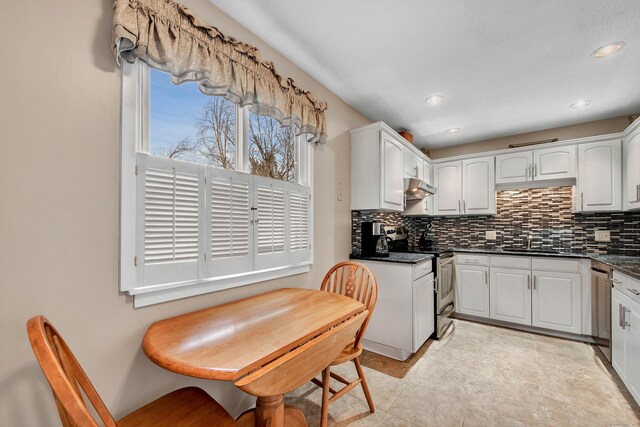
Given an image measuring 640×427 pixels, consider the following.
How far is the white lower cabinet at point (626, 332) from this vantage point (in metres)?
1.77

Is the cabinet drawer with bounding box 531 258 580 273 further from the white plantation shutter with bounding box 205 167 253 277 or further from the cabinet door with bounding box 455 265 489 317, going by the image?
the white plantation shutter with bounding box 205 167 253 277

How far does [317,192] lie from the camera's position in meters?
2.42

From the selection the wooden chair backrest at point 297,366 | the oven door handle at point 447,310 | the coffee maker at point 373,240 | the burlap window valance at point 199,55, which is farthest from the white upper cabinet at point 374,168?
the wooden chair backrest at point 297,366

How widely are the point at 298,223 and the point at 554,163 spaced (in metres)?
3.30

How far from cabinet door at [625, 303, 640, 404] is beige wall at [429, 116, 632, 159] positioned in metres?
2.39

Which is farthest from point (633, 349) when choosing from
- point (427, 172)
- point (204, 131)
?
point (204, 131)

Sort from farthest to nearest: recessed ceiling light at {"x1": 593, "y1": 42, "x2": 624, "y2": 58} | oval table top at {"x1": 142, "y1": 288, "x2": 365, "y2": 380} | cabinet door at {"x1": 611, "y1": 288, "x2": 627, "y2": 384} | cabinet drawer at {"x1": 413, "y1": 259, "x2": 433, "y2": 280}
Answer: cabinet drawer at {"x1": 413, "y1": 259, "x2": 433, "y2": 280}, cabinet door at {"x1": 611, "y1": 288, "x2": 627, "y2": 384}, recessed ceiling light at {"x1": 593, "y1": 42, "x2": 624, "y2": 58}, oval table top at {"x1": 142, "y1": 288, "x2": 365, "y2": 380}

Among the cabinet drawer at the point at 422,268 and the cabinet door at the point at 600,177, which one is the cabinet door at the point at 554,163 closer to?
the cabinet door at the point at 600,177

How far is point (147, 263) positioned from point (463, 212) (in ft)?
12.5

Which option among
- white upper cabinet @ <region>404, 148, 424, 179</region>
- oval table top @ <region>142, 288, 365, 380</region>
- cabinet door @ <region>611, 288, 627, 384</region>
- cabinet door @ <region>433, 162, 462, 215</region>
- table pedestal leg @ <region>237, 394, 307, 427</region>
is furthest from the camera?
cabinet door @ <region>433, 162, 462, 215</region>

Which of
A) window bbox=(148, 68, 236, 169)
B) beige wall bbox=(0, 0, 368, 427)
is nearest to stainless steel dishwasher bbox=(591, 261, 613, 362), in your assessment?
window bbox=(148, 68, 236, 169)

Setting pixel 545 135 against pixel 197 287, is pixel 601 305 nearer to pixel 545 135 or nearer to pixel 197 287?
pixel 545 135

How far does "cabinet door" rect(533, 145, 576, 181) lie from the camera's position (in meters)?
3.19

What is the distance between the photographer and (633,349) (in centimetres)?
181
